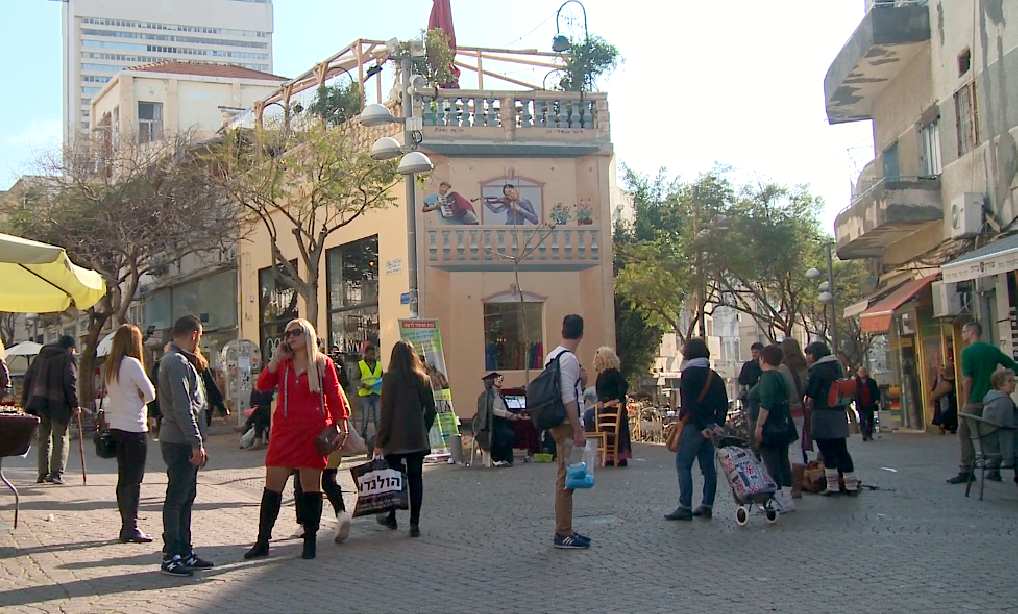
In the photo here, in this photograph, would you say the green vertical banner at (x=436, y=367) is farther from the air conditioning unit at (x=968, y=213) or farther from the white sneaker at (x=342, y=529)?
the air conditioning unit at (x=968, y=213)

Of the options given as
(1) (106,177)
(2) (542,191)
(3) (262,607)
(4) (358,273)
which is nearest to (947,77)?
(2) (542,191)

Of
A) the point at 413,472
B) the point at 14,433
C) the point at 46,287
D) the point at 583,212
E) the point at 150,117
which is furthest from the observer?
the point at 150,117

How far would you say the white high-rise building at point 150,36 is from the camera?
173 metres

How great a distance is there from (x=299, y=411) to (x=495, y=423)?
28.6 ft

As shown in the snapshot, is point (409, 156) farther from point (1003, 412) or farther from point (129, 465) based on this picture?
point (1003, 412)

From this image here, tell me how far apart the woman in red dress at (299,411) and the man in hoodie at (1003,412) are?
6559 millimetres

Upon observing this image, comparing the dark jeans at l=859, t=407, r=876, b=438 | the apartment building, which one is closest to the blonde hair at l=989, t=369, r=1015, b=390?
the apartment building

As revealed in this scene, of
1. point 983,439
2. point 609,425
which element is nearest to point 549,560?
Answer: point 983,439

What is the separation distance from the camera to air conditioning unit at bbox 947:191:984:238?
1820cm

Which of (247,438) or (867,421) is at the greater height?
(247,438)

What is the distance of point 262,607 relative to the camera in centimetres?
666

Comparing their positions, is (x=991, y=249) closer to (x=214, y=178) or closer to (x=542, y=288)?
(x=542, y=288)

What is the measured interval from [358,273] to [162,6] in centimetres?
16552

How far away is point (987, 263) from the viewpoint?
14398 mm
